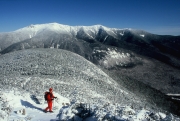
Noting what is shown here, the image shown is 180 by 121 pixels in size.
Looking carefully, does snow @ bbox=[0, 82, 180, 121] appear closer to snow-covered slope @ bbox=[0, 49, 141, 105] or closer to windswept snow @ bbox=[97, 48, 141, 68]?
snow-covered slope @ bbox=[0, 49, 141, 105]

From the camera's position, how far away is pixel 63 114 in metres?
11.7

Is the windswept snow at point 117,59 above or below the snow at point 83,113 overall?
below

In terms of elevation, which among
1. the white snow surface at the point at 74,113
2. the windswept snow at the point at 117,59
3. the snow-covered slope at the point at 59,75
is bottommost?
the windswept snow at the point at 117,59

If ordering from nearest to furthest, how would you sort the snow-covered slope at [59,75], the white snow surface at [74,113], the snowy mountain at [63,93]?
1. the white snow surface at [74,113]
2. the snowy mountain at [63,93]
3. the snow-covered slope at [59,75]

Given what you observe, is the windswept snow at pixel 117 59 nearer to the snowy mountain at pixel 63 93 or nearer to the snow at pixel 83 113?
the snowy mountain at pixel 63 93

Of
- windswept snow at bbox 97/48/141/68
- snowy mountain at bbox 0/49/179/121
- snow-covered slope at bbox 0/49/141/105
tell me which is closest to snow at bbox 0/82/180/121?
snowy mountain at bbox 0/49/179/121

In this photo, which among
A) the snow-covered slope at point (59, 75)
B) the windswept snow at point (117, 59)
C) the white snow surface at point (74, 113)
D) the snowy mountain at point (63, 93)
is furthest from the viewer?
the windswept snow at point (117, 59)

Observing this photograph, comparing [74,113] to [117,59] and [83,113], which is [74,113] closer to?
[83,113]

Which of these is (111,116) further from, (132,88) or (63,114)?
(132,88)

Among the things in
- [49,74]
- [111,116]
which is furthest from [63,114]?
[49,74]

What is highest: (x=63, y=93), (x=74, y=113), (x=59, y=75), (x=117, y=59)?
(x=74, y=113)

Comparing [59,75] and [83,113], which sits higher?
[83,113]

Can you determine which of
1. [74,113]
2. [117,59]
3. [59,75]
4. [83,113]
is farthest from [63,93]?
[117,59]

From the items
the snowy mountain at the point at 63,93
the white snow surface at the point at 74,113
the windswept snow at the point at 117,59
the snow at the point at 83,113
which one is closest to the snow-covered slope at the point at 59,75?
the snowy mountain at the point at 63,93
